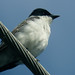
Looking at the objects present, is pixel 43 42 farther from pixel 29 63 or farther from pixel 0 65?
pixel 29 63

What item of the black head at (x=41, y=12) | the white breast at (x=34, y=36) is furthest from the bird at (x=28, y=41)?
the black head at (x=41, y=12)

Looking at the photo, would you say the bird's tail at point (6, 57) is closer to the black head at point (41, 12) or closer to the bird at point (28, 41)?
the bird at point (28, 41)

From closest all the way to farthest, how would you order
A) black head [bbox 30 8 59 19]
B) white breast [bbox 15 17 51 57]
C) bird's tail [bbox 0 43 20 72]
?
bird's tail [bbox 0 43 20 72], white breast [bbox 15 17 51 57], black head [bbox 30 8 59 19]

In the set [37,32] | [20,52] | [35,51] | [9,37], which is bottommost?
[35,51]

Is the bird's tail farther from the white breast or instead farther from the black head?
the black head

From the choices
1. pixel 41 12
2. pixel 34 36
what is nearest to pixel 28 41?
pixel 34 36

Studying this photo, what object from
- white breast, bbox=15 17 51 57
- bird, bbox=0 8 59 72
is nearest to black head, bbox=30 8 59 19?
bird, bbox=0 8 59 72

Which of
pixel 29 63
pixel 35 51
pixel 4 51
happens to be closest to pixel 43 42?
pixel 35 51
